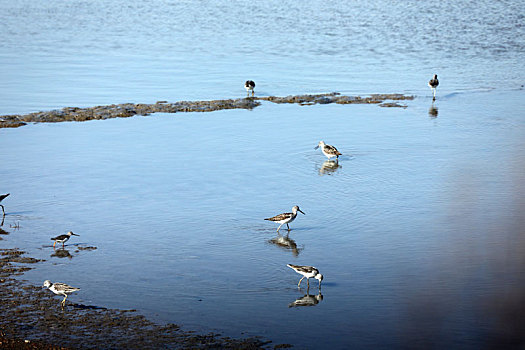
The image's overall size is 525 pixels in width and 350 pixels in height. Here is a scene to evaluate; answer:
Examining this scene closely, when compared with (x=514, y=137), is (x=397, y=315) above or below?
below

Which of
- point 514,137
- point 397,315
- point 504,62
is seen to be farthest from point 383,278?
point 504,62

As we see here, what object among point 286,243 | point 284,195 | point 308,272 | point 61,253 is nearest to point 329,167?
point 284,195

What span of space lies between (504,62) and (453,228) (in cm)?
2948

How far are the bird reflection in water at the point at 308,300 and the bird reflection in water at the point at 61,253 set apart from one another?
5.02m

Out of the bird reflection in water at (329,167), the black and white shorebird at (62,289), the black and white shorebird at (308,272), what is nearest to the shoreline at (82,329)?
the black and white shorebird at (62,289)

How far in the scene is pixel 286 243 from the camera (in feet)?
54.9

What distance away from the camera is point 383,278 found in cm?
1455

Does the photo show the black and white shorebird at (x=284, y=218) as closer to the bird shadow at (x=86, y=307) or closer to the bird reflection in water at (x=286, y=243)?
the bird reflection in water at (x=286, y=243)

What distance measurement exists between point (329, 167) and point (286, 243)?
22.4ft

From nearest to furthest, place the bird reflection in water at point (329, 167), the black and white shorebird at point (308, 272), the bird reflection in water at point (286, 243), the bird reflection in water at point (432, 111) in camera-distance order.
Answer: the black and white shorebird at point (308, 272), the bird reflection in water at point (286, 243), the bird reflection in water at point (329, 167), the bird reflection in water at point (432, 111)

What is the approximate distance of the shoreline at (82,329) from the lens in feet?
38.5

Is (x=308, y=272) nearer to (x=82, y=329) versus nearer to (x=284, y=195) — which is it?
(x=82, y=329)

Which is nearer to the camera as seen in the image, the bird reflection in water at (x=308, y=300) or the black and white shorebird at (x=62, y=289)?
the black and white shorebird at (x=62, y=289)

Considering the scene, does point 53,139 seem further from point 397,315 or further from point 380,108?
point 397,315
